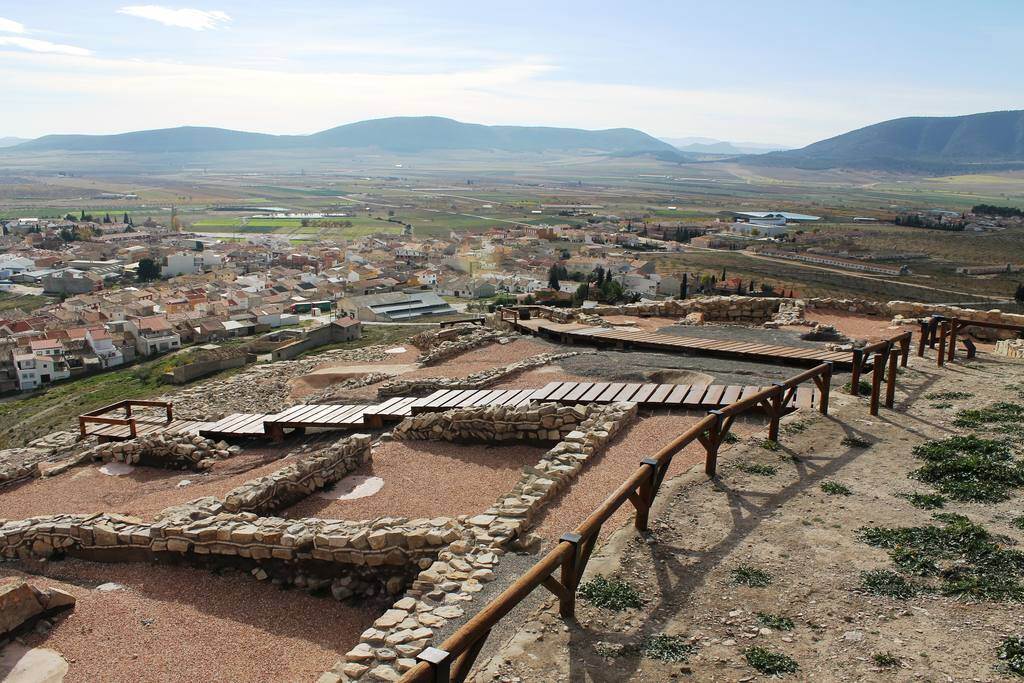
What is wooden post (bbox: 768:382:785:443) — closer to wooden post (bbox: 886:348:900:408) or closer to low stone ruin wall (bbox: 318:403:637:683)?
low stone ruin wall (bbox: 318:403:637:683)

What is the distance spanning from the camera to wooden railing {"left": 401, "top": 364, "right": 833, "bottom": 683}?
3977 mm

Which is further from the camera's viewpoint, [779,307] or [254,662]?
[779,307]

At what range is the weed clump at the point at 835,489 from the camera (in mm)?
7246

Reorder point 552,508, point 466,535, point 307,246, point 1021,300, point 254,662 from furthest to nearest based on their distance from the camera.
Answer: point 307,246 < point 1021,300 < point 552,508 < point 466,535 < point 254,662

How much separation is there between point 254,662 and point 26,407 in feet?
142

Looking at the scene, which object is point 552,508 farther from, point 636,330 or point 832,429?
point 636,330

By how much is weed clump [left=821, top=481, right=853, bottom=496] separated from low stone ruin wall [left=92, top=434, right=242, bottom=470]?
9.64 meters

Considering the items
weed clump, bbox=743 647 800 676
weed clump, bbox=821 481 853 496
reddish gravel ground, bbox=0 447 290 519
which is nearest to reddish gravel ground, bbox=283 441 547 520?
reddish gravel ground, bbox=0 447 290 519

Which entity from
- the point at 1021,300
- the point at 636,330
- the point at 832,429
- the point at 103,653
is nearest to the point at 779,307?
the point at 636,330

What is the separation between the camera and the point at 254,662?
6457mm

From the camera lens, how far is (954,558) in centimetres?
587

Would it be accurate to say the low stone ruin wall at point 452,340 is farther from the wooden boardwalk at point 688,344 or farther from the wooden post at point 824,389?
the wooden post at point 824,389

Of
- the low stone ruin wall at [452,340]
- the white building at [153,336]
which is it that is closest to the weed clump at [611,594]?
the low stone ruin wall at [452,340]

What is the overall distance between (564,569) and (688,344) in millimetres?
11916
